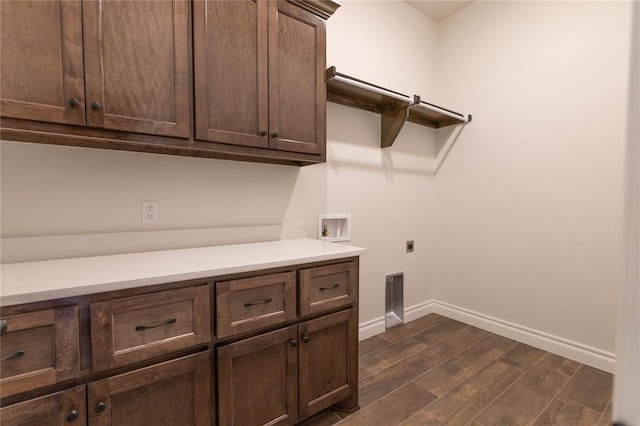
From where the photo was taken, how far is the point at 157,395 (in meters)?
1.06

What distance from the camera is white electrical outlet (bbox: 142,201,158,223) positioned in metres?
1.51

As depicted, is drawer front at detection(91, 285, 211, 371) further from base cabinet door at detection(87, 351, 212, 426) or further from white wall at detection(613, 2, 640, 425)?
white wall at detection(613, 2, 640, 425)

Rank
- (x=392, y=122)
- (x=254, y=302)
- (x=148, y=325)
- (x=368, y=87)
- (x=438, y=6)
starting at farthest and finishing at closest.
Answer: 1. (x=438, y=6)
2. (x=392, y=122)
3. (x=368, y=87)
4. (x=254, y=302)
5. (x=148, y=325)

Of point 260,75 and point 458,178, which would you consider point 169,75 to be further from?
point 458,178

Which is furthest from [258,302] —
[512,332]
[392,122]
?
[512,332]

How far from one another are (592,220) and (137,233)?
9.31ft

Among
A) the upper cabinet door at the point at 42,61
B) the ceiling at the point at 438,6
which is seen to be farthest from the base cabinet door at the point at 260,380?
the ceiling at the point at 438,6

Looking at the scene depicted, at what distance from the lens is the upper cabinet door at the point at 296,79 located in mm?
1539

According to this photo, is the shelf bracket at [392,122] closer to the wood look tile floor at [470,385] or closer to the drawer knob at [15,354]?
the wood look tile floor at [470,385]

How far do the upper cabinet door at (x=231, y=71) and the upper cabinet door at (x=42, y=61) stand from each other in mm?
421

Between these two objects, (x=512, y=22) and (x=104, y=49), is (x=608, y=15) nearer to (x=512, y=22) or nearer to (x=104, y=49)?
(x=512, y=22)

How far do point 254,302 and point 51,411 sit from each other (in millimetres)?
678

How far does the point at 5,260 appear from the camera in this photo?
120cm

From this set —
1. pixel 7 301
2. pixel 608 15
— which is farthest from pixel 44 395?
pixel 608 15
